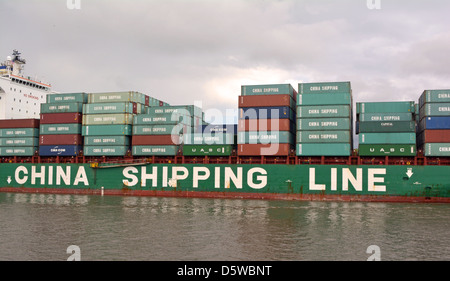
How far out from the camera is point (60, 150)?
51.7 meters

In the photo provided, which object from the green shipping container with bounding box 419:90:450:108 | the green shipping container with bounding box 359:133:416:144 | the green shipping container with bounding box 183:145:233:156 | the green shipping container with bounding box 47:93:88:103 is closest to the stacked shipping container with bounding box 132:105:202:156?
the green shipping container with bounding box 183:145:233:156

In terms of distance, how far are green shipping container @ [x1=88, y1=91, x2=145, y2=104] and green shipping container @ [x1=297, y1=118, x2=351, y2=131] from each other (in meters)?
21.8

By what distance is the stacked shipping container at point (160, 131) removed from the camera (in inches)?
1885

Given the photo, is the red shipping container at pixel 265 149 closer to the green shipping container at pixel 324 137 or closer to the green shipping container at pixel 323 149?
the green shipping container at pixel 323 149

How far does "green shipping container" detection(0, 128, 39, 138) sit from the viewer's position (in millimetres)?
53781

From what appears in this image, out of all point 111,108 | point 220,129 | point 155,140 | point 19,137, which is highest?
point 111,108

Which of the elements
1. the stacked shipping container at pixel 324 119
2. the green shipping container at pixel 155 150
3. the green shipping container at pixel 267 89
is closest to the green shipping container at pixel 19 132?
the green shipping container at pixel 155 150

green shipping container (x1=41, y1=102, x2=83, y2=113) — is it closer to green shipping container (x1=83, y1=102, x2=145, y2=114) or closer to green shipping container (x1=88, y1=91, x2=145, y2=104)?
green shipping container (x1=83, y1=102, x2=145, y2=114)

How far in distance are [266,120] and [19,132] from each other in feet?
114

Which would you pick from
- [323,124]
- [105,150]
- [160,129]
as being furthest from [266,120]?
[105,150]

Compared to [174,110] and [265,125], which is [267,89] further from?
[174,110]

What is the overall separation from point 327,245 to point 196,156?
27.4 m

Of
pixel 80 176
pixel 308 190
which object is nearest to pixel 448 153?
pixel 308 190

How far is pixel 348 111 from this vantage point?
42156 mm
